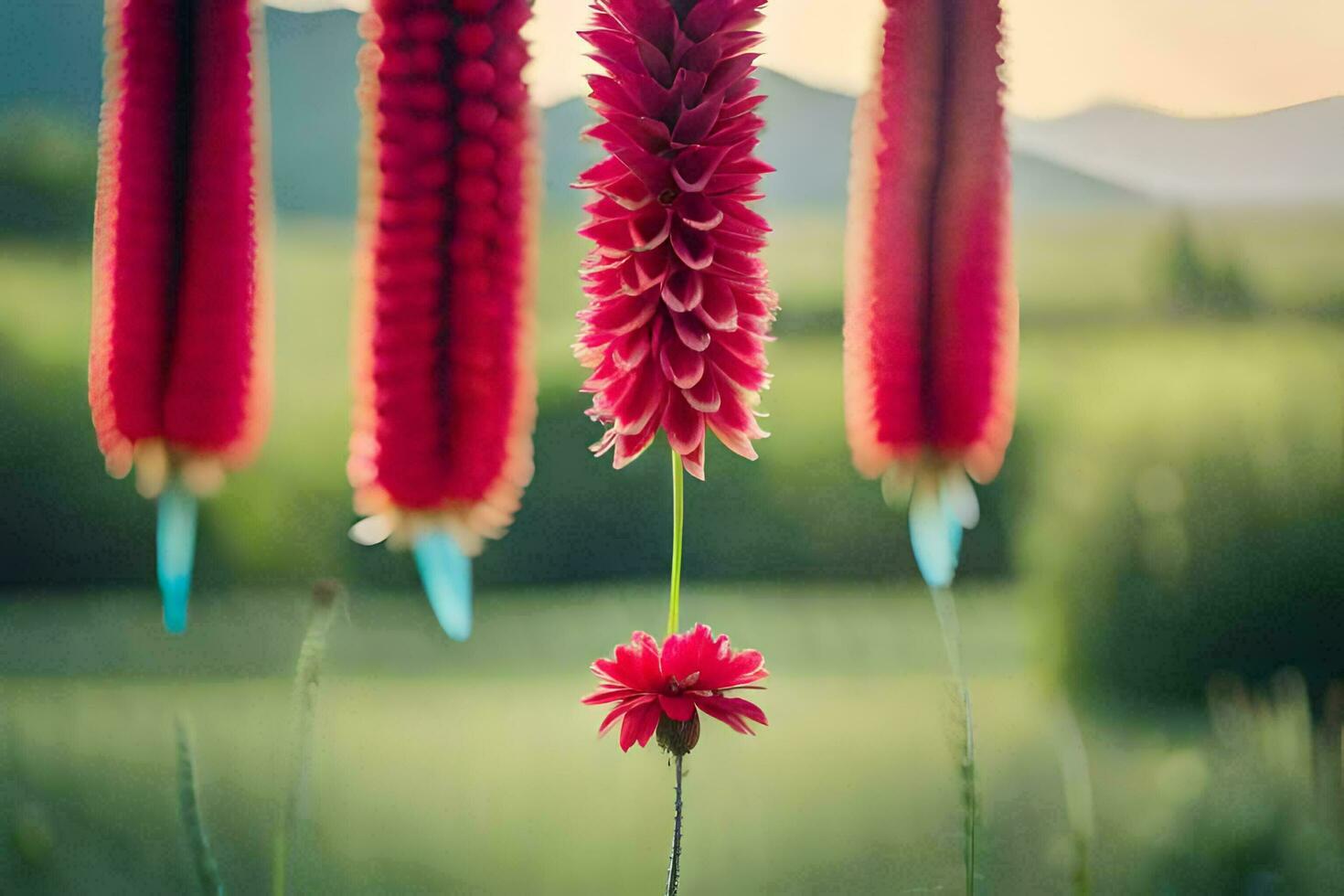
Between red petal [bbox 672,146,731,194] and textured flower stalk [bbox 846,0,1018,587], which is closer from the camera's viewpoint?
red petal [bbox 672,146,731,194]

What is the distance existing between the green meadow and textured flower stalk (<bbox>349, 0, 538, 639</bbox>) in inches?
6.6

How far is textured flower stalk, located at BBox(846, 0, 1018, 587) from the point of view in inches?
37.9

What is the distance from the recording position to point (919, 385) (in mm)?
969

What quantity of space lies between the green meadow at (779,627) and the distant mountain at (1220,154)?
31mm

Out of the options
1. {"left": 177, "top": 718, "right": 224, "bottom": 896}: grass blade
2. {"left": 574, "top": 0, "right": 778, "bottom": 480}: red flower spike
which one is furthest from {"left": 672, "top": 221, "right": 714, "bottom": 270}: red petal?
{"left": 177, "top": 718, "right": 224, "bottom": 896}: grass blade

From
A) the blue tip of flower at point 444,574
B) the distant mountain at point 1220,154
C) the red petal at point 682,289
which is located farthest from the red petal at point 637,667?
the distant mountain at point 1220,154

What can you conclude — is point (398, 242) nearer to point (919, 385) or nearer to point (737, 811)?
point (919, 385)

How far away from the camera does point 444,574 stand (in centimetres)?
92

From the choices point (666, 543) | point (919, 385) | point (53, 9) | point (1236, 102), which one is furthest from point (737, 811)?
point (53, 9)

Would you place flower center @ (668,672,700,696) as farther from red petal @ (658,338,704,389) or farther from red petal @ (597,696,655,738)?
red petal @ (658,338,704,389)

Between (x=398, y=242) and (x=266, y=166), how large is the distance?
0.66 ft

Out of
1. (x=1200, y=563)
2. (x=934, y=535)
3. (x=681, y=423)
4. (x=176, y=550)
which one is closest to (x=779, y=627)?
(x=934, y=535)

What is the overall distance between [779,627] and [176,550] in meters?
0.54

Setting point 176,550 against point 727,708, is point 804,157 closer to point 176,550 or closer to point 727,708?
point 727,708
